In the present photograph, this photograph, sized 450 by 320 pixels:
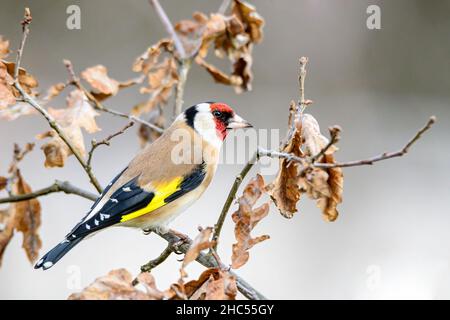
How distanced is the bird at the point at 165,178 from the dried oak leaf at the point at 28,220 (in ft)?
0.59

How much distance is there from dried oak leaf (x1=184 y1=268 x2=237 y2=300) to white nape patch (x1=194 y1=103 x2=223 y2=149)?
1005 millimetres

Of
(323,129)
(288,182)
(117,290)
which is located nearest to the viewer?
(117,290)

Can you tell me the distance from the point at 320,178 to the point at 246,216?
0.63 ft

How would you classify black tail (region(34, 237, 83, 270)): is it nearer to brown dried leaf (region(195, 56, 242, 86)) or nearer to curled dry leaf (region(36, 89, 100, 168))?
curled dry leaf (region(36, 89, 100, 168))

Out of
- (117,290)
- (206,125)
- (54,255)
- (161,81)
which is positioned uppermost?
(161,81)

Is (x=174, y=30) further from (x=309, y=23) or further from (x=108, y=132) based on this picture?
(x=309, y=23)

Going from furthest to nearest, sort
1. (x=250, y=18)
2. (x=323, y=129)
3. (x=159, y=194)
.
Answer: (x=323, y=129) < (x=250, y=18) < (x=159, y=194)

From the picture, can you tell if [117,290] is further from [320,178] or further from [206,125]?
[206,125]

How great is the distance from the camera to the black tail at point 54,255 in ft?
5.58

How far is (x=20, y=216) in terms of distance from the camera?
2.00m

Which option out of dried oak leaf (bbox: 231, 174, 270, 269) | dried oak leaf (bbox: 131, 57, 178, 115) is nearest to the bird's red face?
dried oak leaf (bbox: 131, 57, 178, 115)

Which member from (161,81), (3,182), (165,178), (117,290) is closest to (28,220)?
(3,182)

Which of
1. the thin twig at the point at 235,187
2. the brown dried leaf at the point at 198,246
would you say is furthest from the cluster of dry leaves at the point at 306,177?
the brown dried leaf at the point at 198,246

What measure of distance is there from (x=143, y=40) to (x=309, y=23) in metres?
1.12
